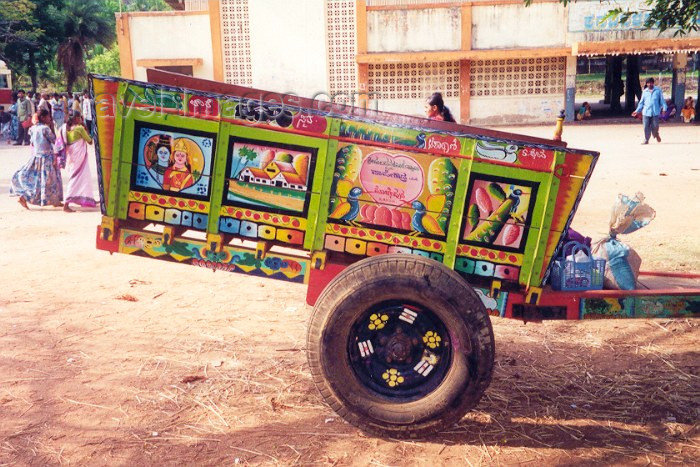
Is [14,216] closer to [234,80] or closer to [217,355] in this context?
[217,355]

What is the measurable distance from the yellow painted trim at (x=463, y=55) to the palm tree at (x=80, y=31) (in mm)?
21966

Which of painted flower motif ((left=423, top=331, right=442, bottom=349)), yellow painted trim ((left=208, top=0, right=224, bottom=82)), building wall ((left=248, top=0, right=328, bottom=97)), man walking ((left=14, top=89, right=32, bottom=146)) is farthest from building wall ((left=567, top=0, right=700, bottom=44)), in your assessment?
painted flower motif ((left=423, top=331, right=442, bottom=349))

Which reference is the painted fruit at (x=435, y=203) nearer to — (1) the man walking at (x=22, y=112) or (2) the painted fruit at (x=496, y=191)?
(2) the painted fruit at (x=496, y=191)

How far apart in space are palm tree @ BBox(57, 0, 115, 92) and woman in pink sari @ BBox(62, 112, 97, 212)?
108 ft

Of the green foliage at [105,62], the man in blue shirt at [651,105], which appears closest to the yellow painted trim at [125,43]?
the man in blue shirt at [651,105]

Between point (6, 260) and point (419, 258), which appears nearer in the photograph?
point (419, 258)

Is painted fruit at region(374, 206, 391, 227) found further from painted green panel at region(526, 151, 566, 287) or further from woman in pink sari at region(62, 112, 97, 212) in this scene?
woman in pink sari at region(62, 112, 97, 212)

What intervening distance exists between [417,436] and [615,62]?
33.3 m

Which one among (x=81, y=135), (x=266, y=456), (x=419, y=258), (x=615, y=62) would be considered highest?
(x=615, y=62)

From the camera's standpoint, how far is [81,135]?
1027cm

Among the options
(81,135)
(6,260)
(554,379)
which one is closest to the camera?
(554,379)

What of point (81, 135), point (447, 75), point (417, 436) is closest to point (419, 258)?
point (417, 436)

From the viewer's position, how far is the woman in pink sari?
33.8 feet

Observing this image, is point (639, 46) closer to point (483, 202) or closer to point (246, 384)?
point (483, 202)
